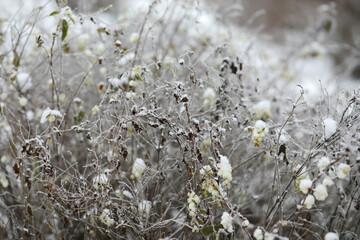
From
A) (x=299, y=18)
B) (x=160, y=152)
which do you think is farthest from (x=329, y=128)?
(x=299, y=18)

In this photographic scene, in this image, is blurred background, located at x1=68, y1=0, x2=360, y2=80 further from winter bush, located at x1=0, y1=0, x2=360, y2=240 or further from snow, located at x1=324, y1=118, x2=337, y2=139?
snow, located at x1=324, y1=118, x2=337, y2=139

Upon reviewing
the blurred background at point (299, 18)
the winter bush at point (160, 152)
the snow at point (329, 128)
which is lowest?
the winter bush at point (160, 152)

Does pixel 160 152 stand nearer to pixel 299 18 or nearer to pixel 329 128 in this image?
pixel 329 128

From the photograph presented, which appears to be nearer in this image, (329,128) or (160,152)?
(329,128)

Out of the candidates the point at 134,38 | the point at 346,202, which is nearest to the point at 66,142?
the point at 134,38

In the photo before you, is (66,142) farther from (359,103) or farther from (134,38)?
(359,103)

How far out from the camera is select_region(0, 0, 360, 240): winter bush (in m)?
2.14

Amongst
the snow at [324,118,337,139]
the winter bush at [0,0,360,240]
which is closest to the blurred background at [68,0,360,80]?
the winter bush at [0,0,360,240]

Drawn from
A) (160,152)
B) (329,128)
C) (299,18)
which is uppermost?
(299,18)

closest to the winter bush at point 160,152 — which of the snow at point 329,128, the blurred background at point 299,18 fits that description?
the snow at point 329,128

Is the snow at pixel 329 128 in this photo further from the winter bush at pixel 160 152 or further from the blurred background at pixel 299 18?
the blurred background at pixel 299 18

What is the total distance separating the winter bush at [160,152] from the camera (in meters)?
2.14

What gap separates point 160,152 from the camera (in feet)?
9.26

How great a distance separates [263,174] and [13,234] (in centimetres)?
221
